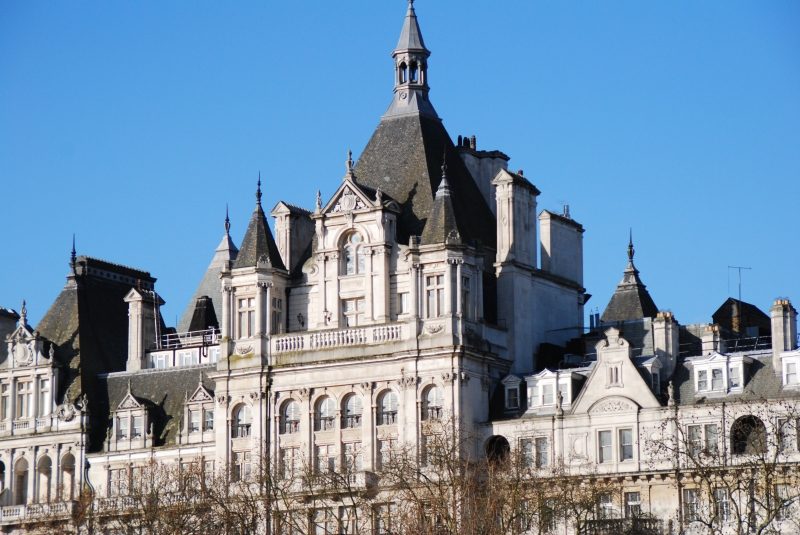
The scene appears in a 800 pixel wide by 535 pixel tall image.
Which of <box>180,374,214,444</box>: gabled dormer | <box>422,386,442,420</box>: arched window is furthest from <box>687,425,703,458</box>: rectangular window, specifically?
<box>180,374,214,444</box>: gabled dormer

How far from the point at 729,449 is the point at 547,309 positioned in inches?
777

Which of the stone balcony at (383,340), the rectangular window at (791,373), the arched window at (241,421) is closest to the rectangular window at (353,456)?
the stone balcony at (383,340)

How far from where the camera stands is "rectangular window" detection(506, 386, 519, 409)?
408 feet

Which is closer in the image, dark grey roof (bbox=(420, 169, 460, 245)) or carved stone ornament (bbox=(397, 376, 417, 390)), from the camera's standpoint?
carved stone ornament (bbox=(397, 376, 417, 390))

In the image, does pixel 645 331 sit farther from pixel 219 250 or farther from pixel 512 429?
pixel 219 250

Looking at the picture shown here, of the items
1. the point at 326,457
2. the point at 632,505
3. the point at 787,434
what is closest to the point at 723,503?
the point at 632,505

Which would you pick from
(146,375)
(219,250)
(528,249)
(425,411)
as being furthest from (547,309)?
(219,250)

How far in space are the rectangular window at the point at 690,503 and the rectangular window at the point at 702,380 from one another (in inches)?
234

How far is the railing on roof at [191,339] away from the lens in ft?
471

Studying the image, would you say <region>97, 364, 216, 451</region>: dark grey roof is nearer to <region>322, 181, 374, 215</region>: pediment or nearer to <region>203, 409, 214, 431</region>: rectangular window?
<region>203, 409, 214, 431</region>: rectangular window

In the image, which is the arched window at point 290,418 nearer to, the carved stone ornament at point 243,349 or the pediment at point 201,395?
the carved stone ornament at point 243,349

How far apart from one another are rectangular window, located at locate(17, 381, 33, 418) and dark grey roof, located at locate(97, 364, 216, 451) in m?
4.43

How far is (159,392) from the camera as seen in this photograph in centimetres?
13700

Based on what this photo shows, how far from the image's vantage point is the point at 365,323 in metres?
127
